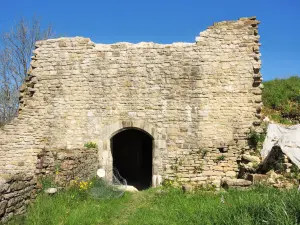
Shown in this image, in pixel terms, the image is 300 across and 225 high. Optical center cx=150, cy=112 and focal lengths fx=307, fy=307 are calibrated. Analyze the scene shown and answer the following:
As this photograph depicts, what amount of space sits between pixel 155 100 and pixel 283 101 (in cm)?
810

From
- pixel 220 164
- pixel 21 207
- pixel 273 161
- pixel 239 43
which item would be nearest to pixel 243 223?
pixel 21 207

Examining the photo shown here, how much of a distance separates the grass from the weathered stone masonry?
2.16 m

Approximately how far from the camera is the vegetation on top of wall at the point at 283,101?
13.9 m

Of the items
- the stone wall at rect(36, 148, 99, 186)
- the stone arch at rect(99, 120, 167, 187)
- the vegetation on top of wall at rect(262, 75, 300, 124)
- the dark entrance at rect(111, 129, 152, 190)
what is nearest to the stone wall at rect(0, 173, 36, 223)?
the stone wall at rect(36, 148, 99, 186)

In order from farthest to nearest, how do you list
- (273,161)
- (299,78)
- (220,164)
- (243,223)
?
(299,78) < (220,164) < (273,161) < (243,223)

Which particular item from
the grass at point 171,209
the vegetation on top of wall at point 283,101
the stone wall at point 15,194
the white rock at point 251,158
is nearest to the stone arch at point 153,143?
the grass at point 171,209

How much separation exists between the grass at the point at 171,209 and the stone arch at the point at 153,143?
60.1 inches

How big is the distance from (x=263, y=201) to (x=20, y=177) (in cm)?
418

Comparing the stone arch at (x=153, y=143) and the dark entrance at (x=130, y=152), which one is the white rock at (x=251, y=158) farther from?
the dark entrance at (x=130, y=152)

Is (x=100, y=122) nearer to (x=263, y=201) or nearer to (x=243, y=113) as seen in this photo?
(x=243, y=113)

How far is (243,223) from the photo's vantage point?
13.4ft

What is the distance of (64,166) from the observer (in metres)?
7.55

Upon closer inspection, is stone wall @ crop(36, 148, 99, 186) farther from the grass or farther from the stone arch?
the stone arch

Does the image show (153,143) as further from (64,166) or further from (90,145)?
(64,166)
